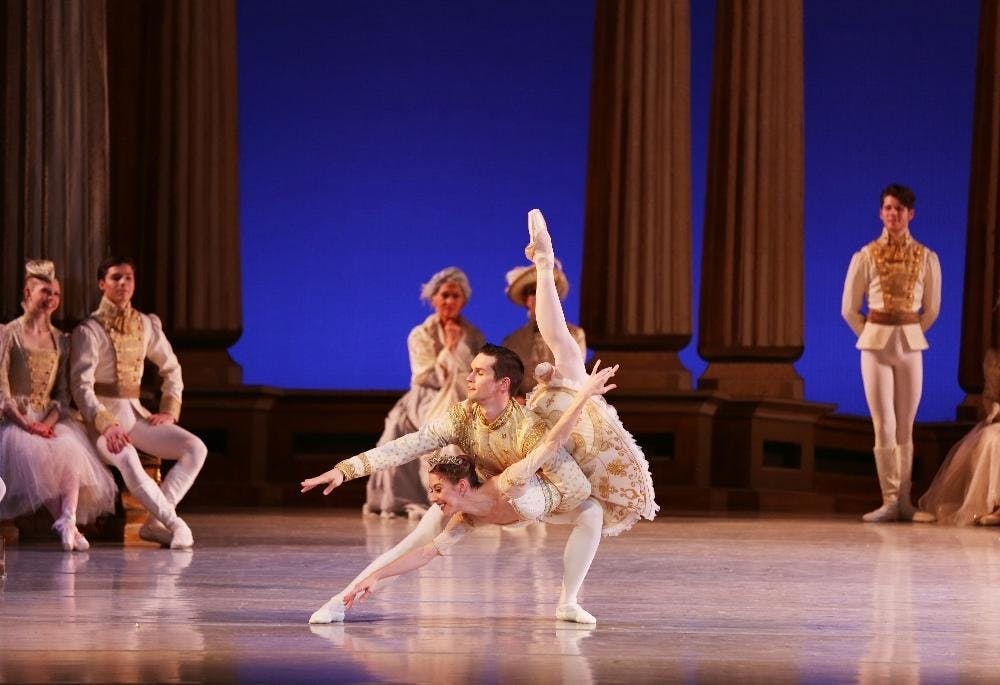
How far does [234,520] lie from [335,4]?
20.2 ft

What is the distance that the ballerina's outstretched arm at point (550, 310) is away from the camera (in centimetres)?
542

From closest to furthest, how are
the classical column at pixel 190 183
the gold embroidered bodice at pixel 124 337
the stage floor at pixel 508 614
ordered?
1. the stage floor at pixel 508 614
2. the gold embroidered bodice at pixel 124 337
3. the classical column at pixel 190 183

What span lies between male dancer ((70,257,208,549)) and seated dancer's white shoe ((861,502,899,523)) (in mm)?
4167

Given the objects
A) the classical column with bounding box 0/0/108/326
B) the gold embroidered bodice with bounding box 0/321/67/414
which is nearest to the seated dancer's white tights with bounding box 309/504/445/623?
the gold embroidered bodice with bounding box 0/321/67/414

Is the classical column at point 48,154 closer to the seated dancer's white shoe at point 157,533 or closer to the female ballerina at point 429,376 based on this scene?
the seated dancer's white shoe at point 157,533

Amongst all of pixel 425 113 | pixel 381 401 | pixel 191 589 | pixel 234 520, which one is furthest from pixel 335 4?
pixel 191 589

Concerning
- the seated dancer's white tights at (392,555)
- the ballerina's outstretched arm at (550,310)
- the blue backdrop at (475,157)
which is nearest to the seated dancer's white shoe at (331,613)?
the seated dancer's white tights at (392,555)

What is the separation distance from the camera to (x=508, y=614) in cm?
543

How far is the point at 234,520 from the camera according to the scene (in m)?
9.90

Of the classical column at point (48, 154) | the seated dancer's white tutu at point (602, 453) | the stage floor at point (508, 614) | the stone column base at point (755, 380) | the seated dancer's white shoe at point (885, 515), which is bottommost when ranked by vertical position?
the seated dancer's white shoe at point (885, 515)

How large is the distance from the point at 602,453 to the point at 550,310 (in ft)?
1.49

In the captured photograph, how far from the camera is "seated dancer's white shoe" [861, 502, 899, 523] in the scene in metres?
10.5

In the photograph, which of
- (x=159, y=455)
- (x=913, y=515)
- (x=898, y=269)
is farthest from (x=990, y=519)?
(x=159, y=455)

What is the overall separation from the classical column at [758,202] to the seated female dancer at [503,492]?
6.93m
